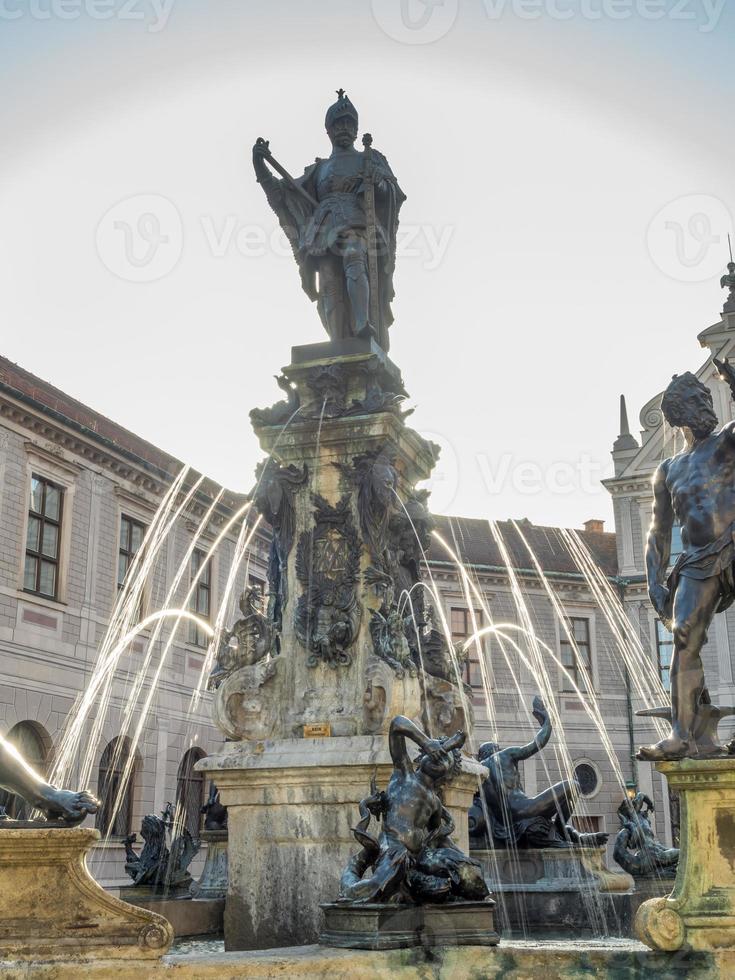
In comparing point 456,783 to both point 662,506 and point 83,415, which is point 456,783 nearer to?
point 662,506

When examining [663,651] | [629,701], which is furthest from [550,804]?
[629,701]

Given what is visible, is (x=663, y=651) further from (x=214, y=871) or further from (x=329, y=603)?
(x=329, y=603)

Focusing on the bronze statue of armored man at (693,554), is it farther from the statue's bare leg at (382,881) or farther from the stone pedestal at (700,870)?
the statue's bare leg at (382,881)

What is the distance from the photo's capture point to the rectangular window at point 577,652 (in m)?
38.0

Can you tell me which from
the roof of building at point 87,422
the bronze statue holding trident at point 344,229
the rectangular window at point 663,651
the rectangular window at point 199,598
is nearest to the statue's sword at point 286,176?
the bronze statue holding trident at point 344,229

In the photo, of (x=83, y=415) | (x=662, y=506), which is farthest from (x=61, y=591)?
(x=662, y=506)

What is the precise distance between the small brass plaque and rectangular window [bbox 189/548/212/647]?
20616mm

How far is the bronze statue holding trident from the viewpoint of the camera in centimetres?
999

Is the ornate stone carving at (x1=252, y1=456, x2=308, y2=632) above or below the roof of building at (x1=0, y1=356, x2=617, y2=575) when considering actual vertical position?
below

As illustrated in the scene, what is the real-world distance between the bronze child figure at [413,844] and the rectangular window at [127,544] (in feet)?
67.5

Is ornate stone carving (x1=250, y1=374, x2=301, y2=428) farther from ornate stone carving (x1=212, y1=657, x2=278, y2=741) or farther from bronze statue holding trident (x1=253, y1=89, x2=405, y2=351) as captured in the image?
ornate stone carving (x1=212, y1=657, x2=278, y2=741)

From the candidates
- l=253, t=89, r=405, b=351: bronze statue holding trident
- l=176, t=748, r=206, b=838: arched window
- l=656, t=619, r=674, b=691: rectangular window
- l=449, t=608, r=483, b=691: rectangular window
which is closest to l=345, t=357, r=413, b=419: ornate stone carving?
l=253, t=89, r=405, b=351: bronze statue holding trident


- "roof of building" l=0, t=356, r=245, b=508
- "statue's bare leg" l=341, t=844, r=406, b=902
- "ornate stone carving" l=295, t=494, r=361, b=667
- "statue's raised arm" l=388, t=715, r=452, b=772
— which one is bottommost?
"statue's bare leg" l=341, t=844, r=406, b=902

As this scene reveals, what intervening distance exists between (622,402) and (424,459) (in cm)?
3131
